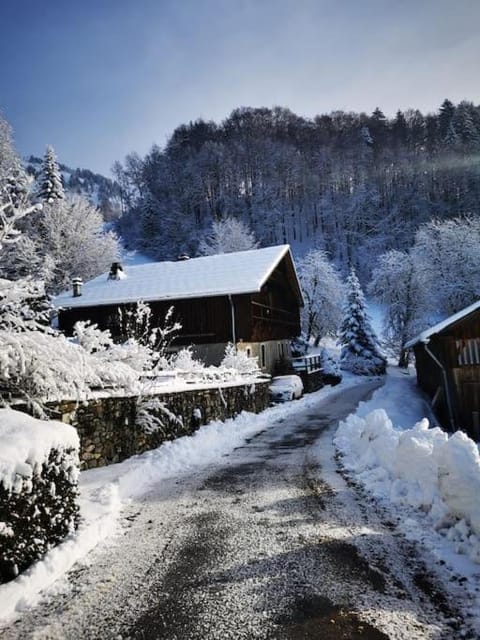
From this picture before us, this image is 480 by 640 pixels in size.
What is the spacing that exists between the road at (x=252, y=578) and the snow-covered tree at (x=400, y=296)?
115 ft

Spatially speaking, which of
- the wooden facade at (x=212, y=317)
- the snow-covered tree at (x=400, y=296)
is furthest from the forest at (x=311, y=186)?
the wooden facade at (x=212, y=317)

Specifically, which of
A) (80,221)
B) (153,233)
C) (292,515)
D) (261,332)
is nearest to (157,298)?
(261,332)

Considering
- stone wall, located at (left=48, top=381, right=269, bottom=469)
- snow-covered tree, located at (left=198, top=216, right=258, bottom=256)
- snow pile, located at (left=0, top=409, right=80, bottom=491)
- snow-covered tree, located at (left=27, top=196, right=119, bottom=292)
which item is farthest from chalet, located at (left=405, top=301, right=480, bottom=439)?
snow-covered tree, located at (left=198, top=216, right=258, bottom=256)

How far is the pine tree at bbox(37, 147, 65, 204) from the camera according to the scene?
4013 centimetres

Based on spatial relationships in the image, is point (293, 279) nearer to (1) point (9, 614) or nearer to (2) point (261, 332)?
(2) point (261, 332)

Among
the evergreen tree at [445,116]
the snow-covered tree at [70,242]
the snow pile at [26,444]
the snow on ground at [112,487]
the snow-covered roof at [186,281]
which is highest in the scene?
the evergreen tree at [445,116]

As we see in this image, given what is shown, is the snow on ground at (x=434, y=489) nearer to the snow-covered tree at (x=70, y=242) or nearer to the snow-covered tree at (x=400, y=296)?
the snow-covered tree at (x=70, y=242)

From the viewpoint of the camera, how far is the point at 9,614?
11.2ft

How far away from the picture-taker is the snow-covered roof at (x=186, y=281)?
23031 millimetres

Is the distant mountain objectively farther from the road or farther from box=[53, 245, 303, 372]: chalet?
the road

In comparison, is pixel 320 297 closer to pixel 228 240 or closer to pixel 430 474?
pixel 228 240

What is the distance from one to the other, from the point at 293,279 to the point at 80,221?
62.3 ft

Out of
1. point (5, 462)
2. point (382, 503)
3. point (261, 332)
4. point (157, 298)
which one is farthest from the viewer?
point (261, 332)

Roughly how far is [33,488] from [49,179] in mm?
43005
